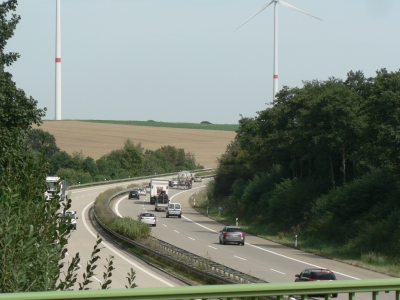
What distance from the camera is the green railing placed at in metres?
4.11

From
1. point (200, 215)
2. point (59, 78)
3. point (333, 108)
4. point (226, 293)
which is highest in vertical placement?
point (59, 78)

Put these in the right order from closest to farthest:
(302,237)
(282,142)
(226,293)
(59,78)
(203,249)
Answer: (226,293) < (203,249) < (302,237) < (282,142) < (59,78)

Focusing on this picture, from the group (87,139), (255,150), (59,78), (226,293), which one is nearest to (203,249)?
(255,150)

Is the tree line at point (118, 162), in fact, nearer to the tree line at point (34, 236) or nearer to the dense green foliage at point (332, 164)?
the dense green foliage at point (332, 164)

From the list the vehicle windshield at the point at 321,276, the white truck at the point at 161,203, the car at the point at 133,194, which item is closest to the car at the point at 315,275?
the vehicle windshield at the point at 321,276

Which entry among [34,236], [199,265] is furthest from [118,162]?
[34,236]

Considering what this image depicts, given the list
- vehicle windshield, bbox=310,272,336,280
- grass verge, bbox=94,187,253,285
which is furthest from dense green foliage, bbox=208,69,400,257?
vehicle windshield, bbox=310,272,336,280

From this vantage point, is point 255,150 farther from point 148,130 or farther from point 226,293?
point 148,130

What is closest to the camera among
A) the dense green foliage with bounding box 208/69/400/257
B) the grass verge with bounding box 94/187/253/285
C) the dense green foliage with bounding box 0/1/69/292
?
the dense green foliage with bounding box 0/1/69/292

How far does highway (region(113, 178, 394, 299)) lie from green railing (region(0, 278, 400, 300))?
71.5ft

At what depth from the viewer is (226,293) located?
4.58 metres

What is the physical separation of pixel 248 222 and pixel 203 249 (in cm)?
2310

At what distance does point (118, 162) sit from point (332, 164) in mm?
78457

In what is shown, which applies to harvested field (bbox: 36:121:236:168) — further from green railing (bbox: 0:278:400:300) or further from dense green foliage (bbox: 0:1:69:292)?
green railing (bbox: 0:278:400:300)
